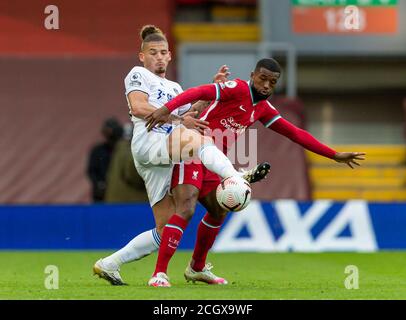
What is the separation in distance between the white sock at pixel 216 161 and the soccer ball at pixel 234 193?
0.09 m

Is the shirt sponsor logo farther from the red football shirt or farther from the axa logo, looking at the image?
the axa logo

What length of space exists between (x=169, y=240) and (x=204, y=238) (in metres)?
0.67

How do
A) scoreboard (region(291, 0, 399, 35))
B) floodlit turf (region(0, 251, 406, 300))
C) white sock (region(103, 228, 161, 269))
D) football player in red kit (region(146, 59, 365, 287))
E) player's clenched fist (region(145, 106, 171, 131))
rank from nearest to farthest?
floodlit turf (region(0, 251, 406, 300)) → player's clenched fist (region(145, 106, 171, 131)) → football player in red kit (region(146, 59, 365, 287)) → white sock (region(103, 228, 161, 269)) → scoreboard (region(291, 0, 399, 35))

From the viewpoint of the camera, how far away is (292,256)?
13.8 meters

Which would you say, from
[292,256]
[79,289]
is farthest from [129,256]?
[292,256]

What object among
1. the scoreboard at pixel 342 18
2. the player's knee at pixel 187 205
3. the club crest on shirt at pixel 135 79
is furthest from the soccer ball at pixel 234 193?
the scoreboard at pixel 342 18

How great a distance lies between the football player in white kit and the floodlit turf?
31cm

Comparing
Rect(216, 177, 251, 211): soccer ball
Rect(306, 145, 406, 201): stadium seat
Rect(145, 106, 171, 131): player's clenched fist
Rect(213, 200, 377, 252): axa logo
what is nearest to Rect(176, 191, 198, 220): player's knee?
Rect(216, 177, 251, 211): soccer ball

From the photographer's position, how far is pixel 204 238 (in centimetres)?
923

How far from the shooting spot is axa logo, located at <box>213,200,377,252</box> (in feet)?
48.8

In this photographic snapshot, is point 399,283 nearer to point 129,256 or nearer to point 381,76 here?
point 129,256

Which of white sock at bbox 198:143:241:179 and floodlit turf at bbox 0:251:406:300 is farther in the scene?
white sock at bbox 198:143:241:179

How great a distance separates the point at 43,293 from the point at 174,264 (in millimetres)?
4227

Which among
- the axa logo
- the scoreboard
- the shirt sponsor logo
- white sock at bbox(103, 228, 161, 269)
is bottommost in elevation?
the axa logo
